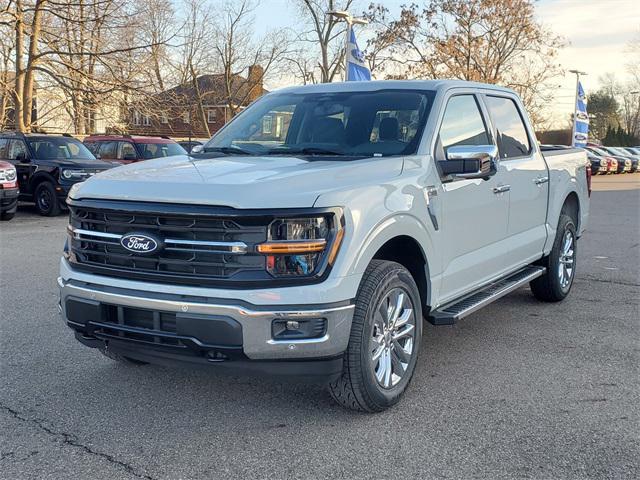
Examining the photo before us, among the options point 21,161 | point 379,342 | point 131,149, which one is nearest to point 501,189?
point 379,342

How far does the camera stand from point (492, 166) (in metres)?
4.74

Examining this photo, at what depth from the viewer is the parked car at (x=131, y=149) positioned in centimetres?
1805

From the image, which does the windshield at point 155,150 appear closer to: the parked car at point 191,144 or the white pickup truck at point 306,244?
the parked car at point 191,144

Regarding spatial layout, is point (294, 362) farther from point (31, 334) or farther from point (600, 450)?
point (31, 334)

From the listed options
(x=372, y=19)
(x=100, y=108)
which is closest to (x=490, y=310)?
(x=100, y=108)

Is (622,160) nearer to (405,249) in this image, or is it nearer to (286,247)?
(405,249)

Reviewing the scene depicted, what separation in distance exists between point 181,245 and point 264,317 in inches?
23.0

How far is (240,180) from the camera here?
3.64 metres

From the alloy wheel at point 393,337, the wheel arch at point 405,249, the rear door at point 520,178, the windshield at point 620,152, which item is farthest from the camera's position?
the windshield at point 620,152

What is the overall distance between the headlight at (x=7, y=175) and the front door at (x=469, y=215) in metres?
10.9

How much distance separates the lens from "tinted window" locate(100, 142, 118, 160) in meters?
18.2

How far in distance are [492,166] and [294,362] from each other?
6.91ft

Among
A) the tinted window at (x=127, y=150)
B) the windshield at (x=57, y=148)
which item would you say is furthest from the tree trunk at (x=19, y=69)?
the windshield at (x=57, y=148)

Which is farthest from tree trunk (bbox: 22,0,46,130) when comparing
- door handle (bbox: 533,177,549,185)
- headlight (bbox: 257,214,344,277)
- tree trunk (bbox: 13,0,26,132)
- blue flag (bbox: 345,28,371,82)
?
headlight (bbox: 257,214,344,277)
